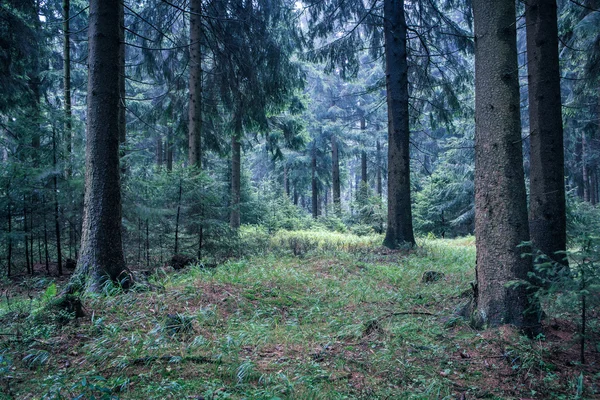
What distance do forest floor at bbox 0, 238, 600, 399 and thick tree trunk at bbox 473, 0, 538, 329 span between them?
323 millimetres

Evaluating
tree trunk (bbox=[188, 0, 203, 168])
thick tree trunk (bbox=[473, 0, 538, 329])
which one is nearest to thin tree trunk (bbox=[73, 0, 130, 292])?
thick tree trunk (bbox=[473, 0, 538, 329])

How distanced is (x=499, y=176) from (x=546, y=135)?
2.03 m

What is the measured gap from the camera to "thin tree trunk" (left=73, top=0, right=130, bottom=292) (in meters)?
4.95

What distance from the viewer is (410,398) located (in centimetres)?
260

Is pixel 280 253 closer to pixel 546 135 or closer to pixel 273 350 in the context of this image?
pixel 273 350

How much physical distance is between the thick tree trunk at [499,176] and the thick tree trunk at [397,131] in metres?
6.23

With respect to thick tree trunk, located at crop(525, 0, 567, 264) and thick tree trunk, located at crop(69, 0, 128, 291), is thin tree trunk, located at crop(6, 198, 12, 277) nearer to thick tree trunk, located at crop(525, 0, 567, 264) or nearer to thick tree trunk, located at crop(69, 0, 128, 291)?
thick tree trunk, located at crop(69, 0, 128, 291)

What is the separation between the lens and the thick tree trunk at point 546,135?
5039mm

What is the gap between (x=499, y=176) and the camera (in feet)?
12.7

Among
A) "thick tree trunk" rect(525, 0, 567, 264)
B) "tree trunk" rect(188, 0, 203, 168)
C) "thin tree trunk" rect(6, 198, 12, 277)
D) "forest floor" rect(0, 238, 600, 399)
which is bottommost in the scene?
"forest floor" rect(0, 238, 600, 399)

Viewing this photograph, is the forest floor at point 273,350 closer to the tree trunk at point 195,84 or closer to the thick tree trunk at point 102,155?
the thick tree trunk at point 102,155

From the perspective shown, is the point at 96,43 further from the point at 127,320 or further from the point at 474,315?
the point at 474,315

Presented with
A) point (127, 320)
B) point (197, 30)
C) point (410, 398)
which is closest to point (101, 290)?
point (127, 320)

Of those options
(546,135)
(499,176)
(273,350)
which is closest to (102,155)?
(273,350)
